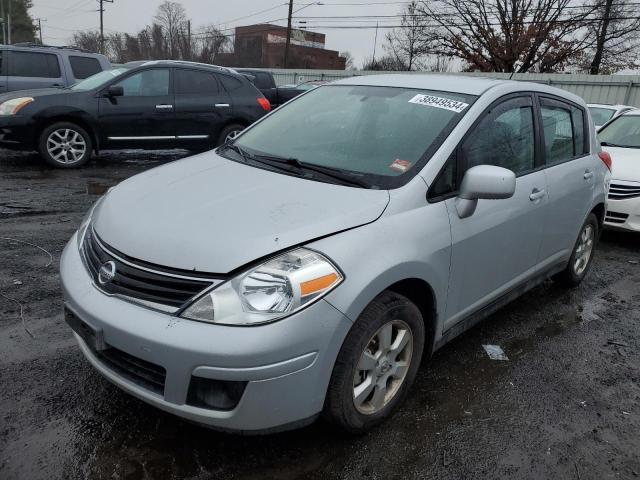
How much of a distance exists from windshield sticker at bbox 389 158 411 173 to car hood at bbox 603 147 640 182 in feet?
14.4

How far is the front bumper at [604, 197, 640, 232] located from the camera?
229 inches

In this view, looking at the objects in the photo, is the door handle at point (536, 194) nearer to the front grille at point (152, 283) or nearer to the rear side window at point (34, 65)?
the front grille at point (152, 283)

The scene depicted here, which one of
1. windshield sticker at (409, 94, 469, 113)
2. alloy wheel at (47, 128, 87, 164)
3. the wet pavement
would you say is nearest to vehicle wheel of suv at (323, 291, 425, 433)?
the wet pavement

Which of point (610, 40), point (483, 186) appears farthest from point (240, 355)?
point (610, 40)

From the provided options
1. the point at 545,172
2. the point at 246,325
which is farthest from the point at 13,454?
the point at 545,172

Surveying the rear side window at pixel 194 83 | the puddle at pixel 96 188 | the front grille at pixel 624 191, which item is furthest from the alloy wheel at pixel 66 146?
the front grille at pixel 624 191

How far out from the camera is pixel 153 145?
8.70 metres

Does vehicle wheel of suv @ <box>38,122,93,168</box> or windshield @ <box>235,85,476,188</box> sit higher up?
windshield @ <box>235,85,476,188</box>

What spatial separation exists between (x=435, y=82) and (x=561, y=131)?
122cm

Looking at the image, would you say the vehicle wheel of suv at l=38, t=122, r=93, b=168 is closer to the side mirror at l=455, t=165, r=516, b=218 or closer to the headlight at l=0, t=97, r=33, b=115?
the headlight at l=0, t=97, r=33, b=115

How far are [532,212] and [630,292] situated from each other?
81.3 inches

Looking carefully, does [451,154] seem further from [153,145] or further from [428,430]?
[153,145]

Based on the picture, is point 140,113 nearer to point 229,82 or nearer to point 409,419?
point 229,82

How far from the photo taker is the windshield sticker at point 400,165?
8.84ft
